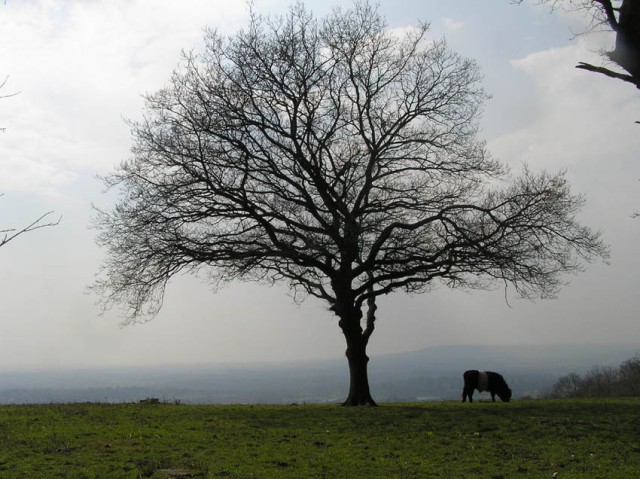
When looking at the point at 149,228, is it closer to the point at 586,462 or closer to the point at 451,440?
the point at 451,440

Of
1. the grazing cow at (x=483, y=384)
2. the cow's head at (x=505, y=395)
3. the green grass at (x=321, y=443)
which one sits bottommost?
the green grass at (x=321, y=443)

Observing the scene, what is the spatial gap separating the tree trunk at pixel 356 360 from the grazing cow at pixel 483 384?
5.80 m

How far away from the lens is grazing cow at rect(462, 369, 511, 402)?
95.8ft

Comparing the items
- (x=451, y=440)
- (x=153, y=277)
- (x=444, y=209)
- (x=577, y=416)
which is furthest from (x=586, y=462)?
(x=153, y=277)

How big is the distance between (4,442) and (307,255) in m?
12.8

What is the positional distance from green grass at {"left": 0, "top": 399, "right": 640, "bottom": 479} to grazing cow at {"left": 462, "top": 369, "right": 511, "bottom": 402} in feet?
24.5

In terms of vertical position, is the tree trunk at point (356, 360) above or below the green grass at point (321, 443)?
above

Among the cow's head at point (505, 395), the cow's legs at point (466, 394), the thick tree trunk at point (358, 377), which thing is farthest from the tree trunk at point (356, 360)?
the cow's head at point (505, 395)

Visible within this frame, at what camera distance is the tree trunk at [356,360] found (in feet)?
83.0

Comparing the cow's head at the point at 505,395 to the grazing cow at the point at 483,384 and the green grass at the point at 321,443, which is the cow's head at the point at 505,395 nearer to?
the grazing cow at the point at 483,384

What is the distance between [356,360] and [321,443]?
34.1 ft

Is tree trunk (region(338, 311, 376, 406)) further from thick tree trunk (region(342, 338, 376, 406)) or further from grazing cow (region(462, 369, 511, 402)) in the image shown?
grazing cow (region(462, 369, 511, 402))

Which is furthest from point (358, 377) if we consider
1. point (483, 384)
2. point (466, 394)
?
point (483, 384)

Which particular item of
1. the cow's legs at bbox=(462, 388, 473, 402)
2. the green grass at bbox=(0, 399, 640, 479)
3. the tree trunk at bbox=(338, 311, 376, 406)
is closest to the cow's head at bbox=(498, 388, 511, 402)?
the cow's legs at bbox=(462, 388, 473, 402)
